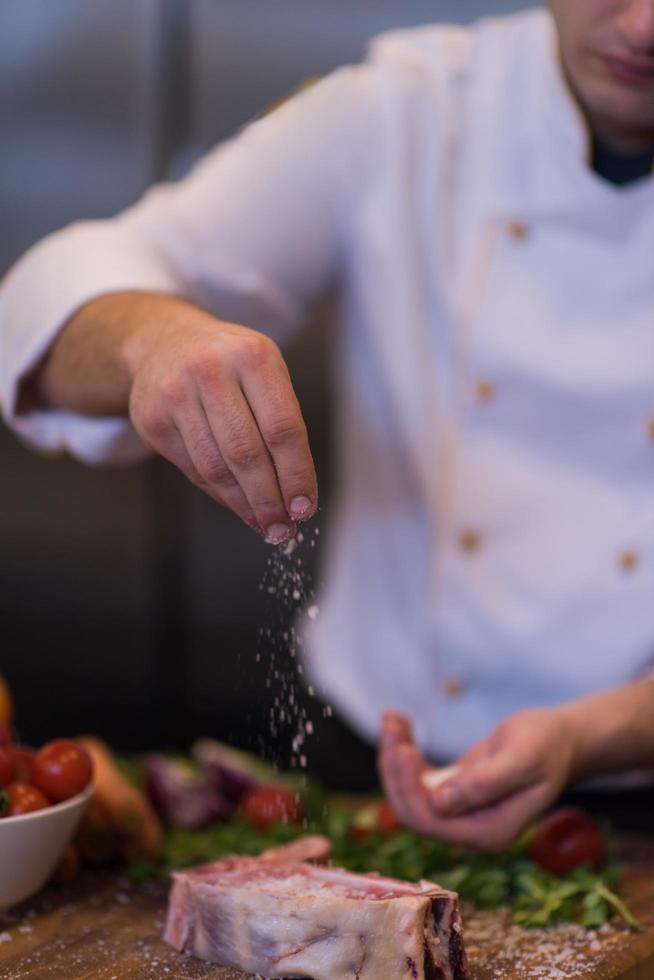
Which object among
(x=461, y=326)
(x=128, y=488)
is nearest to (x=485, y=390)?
(x=461, y=326)

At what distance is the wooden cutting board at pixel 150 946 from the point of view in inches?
38.5

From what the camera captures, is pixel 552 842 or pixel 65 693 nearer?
pixel 552 842

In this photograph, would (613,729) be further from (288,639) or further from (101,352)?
(101,352)

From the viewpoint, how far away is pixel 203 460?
0.94 m

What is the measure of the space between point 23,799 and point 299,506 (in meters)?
0.36

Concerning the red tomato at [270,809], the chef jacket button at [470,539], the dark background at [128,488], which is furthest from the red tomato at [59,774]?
the dark background at [128,488]

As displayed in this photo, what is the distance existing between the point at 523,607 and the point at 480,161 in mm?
520

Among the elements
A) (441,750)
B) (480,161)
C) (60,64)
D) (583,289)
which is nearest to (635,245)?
(583,289)

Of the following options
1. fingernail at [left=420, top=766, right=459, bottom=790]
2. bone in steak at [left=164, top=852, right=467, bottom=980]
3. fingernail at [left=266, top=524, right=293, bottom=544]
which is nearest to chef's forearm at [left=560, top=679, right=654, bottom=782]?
fingernail at [left=420, top=766, right=459, bottom=790]

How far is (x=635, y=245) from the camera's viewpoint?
4.57 ft

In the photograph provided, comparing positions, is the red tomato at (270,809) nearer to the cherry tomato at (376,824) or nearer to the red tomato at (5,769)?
the cherry tomato at (376,824)

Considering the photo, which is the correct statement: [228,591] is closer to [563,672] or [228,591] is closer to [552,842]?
[563,672]

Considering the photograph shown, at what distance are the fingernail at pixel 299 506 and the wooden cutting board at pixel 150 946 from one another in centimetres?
36

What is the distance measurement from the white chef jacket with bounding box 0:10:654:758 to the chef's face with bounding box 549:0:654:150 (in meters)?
0.11
